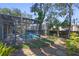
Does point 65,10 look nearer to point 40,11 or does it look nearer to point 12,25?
point 40,11

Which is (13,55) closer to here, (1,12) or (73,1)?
(1,12)

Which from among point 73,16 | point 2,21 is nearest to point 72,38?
point 73,16

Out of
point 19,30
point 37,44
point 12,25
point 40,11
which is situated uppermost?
point 40,11

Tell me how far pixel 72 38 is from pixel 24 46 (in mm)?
1054

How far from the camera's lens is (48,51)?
8086 millimetres

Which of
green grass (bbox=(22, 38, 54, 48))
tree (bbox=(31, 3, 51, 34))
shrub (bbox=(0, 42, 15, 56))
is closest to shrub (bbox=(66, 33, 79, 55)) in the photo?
green grass (bbox=(22, 38, 54, 48))

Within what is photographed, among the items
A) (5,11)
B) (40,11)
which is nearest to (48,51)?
(40,11)

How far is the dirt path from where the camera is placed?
316 inches

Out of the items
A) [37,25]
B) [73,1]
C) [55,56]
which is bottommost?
[55,56]

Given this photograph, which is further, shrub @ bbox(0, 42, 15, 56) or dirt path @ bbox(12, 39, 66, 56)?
dirt path @ bbox(12, 39, 66, 56)

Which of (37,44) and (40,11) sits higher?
(40,11)

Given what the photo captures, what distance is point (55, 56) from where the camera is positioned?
808cm

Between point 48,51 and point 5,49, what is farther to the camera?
point 48,51

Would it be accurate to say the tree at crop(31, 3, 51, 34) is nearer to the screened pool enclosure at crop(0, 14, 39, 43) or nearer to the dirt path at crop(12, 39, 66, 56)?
the screened pool enclosure at crop(0, 14, 39, 43)
